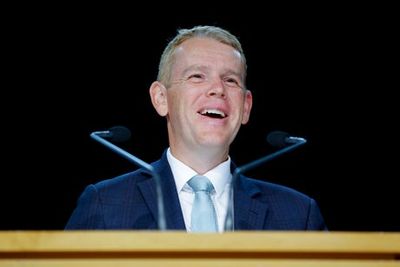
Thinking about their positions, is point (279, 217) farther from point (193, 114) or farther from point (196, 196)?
point (193, 114)

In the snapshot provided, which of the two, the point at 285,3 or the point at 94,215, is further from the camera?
the point at 285,3

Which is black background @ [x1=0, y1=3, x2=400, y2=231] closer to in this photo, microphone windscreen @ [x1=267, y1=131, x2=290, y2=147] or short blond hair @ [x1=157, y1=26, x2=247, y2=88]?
short blond hair @ [x1=157, y1=26, x2=247, y2=88]

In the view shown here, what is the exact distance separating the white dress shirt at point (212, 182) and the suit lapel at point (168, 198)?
0.11ft

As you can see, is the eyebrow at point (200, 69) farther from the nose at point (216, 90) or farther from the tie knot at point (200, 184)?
the tie knot at point (200, 184)

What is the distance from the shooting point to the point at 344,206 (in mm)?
3191

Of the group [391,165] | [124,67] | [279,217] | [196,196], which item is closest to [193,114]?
[196,196]

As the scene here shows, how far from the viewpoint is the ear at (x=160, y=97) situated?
2.57 metres

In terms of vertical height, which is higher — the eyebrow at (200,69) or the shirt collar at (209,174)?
the eyebrow at (200,69)

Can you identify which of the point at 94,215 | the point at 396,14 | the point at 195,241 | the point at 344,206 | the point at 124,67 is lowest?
the point at 344,206

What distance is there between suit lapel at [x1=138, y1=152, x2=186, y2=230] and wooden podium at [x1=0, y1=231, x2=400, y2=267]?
903mm

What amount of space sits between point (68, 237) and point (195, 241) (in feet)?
0.76

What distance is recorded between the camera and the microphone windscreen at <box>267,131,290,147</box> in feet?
6.95

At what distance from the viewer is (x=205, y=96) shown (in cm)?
237

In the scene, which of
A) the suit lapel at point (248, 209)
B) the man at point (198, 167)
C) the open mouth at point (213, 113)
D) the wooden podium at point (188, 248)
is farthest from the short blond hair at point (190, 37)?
the wooden podium at point (188, 248)
